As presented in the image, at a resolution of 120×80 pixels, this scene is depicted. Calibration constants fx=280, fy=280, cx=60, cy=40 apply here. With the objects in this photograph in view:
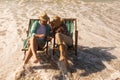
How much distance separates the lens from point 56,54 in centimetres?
902

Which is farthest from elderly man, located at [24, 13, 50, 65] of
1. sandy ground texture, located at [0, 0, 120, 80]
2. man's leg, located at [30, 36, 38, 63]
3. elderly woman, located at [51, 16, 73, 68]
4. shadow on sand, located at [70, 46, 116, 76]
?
shadow on sand, located at [70, 46, 116, 76]

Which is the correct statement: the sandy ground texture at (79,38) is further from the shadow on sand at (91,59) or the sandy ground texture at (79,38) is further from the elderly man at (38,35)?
the elderly man at (38,35)

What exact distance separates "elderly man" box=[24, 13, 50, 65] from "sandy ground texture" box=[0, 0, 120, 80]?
588 millimetres

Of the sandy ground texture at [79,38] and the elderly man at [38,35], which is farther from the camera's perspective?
the sandy ground texture at [79,38]

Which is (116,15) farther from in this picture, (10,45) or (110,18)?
(10,45)

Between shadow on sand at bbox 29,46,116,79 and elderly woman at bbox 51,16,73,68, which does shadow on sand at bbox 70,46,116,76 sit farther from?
elderly woman at bbox 51,16,73,68

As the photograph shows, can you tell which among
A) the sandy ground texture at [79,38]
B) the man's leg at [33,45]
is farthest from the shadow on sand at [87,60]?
the man's leg at [33,45]

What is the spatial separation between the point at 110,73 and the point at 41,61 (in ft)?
6.85

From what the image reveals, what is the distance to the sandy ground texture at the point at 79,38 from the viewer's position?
25.6 ft

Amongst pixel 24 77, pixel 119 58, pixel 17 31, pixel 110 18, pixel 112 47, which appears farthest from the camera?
pixel 110 18

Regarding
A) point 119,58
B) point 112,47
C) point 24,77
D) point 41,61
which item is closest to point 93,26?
point 112,47

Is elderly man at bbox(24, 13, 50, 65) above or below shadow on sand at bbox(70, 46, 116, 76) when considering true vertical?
above

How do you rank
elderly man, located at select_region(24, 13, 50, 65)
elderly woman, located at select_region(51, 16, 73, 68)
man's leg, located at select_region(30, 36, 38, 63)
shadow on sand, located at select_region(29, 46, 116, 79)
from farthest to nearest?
1. shadow on sand, located at select_region(29, 46, 116, 79)
2. elderly woman, located at select_region(51, 16, 73, 68)
3. elderly man, located at select_region(24, 13, 50, 65)
4. man's leg, located at select_region(30, 36, 38, 63)

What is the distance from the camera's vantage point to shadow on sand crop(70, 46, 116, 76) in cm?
811
